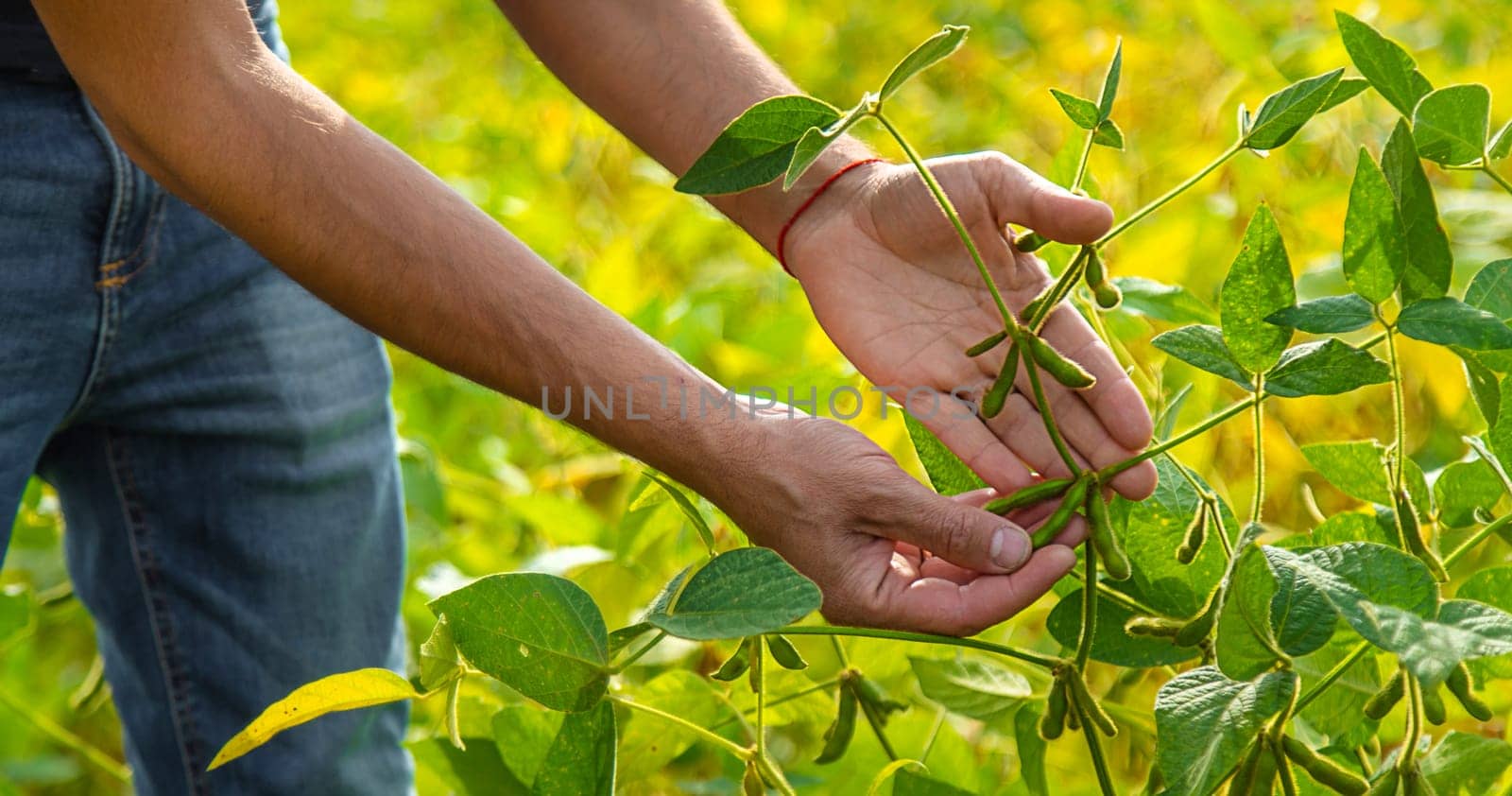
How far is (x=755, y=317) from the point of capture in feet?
6.51

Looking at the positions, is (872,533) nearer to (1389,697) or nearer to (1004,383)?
(1004,383)

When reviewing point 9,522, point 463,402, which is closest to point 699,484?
point 9,522

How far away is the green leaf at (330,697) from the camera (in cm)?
69

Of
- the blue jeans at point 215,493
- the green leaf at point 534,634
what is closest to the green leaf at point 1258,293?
the green leaf at point 534,634

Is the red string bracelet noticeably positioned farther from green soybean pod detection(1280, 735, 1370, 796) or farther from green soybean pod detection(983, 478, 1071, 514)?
green soybean pod detection(1280, 735, 1370, 796)

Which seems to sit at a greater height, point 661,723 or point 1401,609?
point 1401,609

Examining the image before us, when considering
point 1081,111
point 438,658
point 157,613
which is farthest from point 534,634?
point 157,613

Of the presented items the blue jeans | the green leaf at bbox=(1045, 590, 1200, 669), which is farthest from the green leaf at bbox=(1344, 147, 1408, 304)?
the blue jeans

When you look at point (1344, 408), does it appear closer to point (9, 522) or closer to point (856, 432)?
point (856, 432)

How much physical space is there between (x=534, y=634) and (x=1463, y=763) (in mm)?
482

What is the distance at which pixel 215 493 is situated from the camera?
1104mm

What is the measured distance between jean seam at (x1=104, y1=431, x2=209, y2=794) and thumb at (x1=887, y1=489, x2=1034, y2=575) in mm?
638

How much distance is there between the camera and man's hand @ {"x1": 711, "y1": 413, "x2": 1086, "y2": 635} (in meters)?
0.75

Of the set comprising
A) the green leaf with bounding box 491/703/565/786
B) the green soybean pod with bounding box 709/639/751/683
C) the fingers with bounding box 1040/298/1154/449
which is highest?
the fingers with bounding box 1040/298/1154/449
